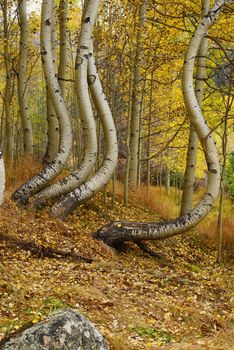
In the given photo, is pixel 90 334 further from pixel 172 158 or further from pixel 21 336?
pixel 172 158

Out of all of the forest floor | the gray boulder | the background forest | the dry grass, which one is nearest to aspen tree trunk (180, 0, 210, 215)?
the background forest

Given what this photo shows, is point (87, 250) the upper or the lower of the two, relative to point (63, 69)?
lower

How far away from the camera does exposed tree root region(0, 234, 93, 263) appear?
668cm

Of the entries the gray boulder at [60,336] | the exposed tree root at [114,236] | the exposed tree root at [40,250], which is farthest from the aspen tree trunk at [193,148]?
the gray boulder at [60,336]

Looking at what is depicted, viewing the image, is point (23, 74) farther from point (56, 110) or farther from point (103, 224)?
point (103, 224)

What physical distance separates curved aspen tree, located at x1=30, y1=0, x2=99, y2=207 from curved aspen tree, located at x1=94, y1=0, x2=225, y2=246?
1.29 metres

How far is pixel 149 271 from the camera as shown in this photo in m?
7.00

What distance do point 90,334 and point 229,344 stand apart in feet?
5.46

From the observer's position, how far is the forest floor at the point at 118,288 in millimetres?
4465

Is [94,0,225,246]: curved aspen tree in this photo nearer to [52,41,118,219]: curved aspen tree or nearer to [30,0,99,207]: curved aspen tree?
[52,41,118,219]: curved aspen tree

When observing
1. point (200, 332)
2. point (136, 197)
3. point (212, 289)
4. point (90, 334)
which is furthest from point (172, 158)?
point (90, 334)

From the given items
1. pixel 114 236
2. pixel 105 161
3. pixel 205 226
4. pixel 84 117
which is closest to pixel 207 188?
pixel 114 236

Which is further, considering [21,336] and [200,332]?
[200,332]

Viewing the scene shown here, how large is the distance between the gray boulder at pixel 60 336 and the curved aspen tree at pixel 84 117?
5025mm
